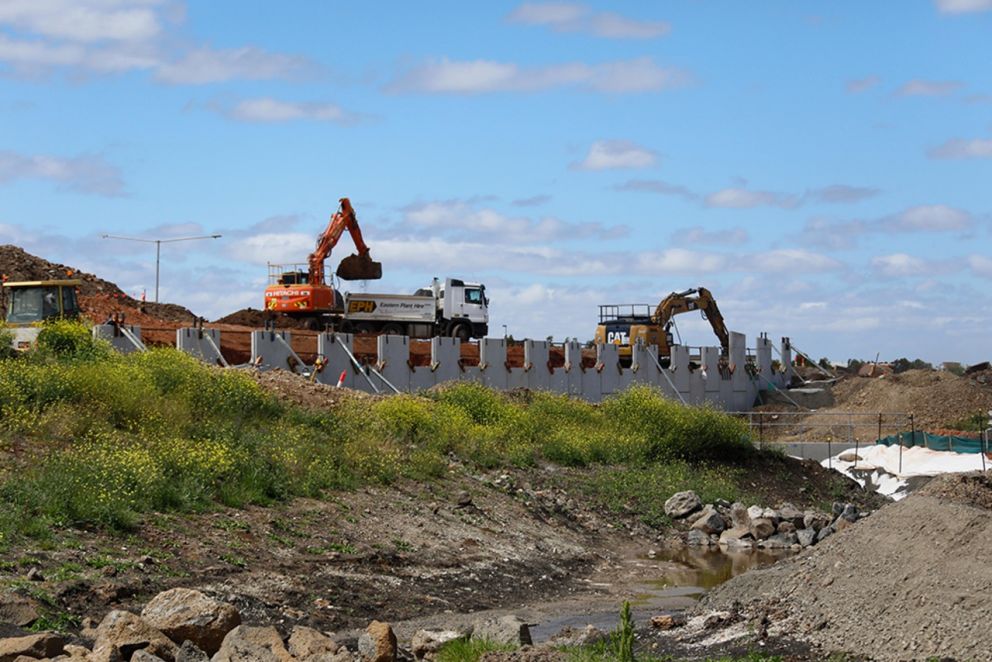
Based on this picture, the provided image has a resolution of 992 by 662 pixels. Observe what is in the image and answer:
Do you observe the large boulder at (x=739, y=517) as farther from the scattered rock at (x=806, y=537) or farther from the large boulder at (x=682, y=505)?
the scattered rock at (x=806, y=537)

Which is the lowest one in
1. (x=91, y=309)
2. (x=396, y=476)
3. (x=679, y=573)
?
(x=679, y=573)

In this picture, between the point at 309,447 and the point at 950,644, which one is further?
the point at 309,447

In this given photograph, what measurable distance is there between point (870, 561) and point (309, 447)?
12.3 m

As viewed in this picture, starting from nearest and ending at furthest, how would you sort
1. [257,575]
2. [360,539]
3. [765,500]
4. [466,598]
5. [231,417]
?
[257,575] < [466,598] < [360,539] < [231,417] < [765,500]

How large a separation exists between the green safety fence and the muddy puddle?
16771 mm

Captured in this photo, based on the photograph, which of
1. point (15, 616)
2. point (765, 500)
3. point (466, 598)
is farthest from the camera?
point (765, 500)

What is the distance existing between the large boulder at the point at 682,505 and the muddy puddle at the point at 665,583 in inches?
73.6

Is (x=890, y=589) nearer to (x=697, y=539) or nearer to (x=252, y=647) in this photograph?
(x=252, y=647)

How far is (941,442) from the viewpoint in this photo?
43.5 m

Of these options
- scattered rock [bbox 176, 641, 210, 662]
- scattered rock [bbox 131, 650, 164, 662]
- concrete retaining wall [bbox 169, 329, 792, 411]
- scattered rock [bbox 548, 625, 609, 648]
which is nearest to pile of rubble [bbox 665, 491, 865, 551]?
scattered rock [bbox 548, 625, 609, 648]

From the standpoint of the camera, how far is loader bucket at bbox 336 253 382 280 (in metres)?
55.1

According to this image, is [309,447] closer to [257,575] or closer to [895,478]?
[257,575]

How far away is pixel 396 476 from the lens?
85.5 ft

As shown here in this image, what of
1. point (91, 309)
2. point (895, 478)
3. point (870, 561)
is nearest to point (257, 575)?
point (870, 561)
